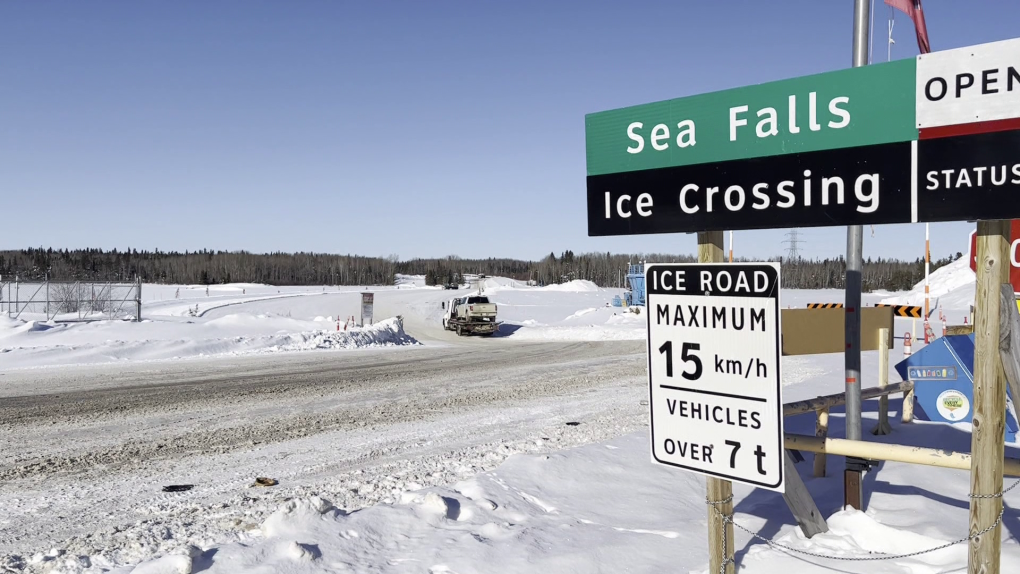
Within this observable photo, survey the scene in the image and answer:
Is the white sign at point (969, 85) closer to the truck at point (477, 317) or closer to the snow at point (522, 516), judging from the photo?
the snow at point (522, 516)

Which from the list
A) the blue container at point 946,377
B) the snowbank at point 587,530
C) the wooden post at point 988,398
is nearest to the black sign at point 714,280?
the wooden post at point 988,398

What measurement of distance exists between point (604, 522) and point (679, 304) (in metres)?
2.58

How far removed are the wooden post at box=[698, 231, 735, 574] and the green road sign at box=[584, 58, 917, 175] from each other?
47 centimetres

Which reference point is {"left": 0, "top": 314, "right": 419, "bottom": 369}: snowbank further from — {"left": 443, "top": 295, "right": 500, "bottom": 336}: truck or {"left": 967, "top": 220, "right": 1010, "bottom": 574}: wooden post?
{"left": 967, "top": 220, "right": 1010, "bottom": 574}: wooden post

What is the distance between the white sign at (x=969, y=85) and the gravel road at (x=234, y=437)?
506 cm

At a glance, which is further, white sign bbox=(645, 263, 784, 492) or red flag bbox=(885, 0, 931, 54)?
red flag bbox=(885, 0, 931, 54)

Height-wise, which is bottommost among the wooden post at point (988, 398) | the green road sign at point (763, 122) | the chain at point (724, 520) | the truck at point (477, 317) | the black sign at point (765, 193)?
the truck at point (477, 317)

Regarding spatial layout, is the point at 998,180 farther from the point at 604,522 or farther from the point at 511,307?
the point at 511,307

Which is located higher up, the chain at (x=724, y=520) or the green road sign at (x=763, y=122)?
the green road sign at (x=763, y=122)

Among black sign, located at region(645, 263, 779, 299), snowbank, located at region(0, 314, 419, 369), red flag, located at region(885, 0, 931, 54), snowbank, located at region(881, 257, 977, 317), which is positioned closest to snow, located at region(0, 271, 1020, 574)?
black sign, located at region(645, 263, 779, 299)

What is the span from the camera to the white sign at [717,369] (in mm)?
3533

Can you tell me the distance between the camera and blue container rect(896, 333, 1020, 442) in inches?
339

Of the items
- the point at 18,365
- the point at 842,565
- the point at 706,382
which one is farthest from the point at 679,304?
the point at 18,365

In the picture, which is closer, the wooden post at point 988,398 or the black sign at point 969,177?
the black sign at point 969,177
